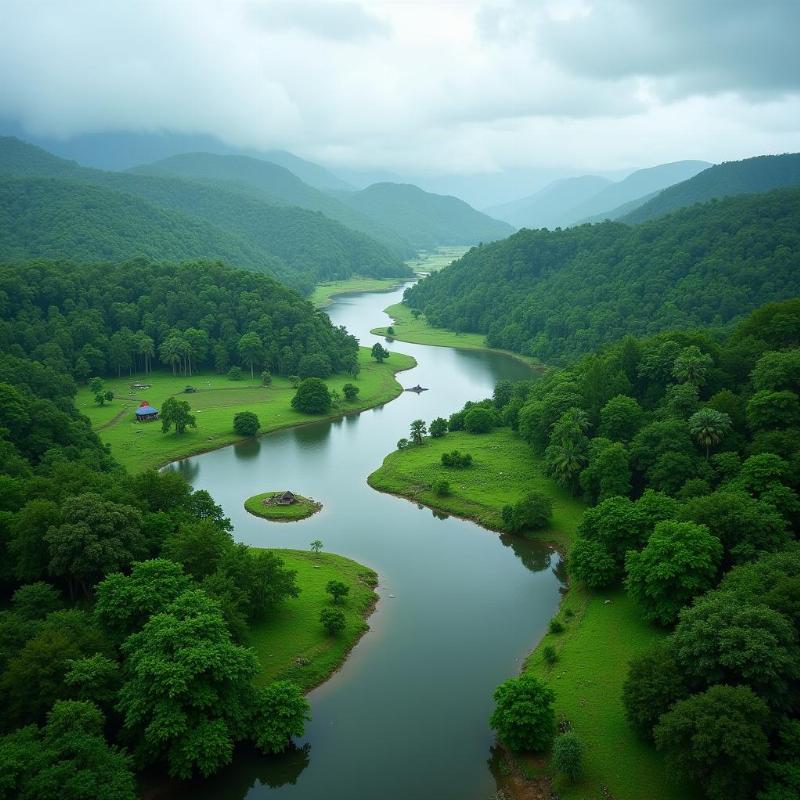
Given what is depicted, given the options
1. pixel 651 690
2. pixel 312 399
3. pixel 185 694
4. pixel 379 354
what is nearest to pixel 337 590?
pixel 185 694

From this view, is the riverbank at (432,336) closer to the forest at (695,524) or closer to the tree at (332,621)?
the forest at (695,524)

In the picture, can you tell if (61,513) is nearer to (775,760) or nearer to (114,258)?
(775,760)

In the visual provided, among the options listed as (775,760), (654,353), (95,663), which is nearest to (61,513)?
(95,663)

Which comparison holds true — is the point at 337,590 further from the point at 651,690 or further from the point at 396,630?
the point at 651,690

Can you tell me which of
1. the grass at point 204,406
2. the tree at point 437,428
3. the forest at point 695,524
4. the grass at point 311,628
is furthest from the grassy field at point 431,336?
the grass at point 311,628

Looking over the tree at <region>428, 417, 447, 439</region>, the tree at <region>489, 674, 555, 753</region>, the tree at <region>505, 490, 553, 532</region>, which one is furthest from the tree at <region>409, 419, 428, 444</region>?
the tree at <region>489, 674, 555, 753</region>
